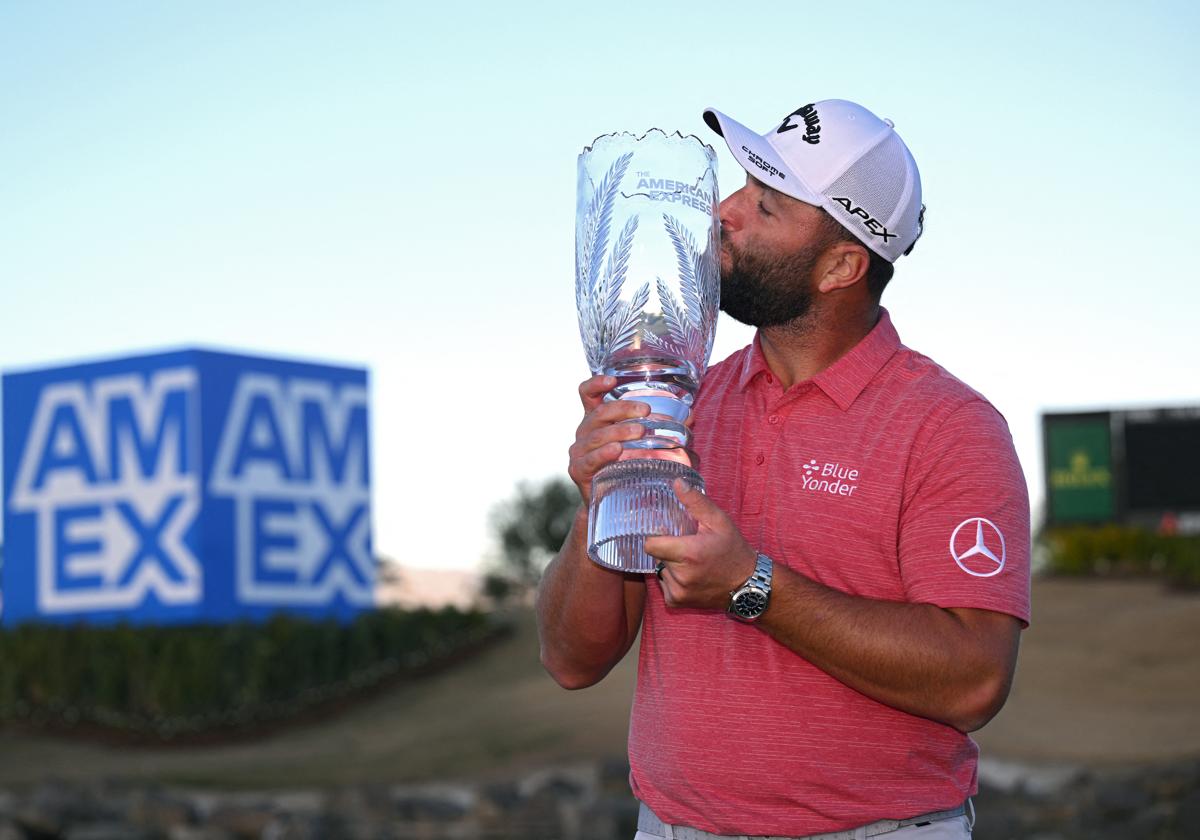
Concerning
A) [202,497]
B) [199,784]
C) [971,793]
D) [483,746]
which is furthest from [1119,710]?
[971,793]

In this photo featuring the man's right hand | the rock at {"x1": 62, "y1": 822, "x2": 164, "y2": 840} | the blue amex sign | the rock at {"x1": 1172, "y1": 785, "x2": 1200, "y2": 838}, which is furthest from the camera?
the blue amex sign

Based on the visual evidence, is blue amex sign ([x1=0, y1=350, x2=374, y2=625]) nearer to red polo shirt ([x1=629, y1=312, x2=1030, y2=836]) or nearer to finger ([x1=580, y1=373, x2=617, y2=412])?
red polo shirt ([x1=629, y1=312, x2=1030, y2=836])

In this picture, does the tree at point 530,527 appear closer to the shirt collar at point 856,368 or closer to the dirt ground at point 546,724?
the dirt ground at point 546,724

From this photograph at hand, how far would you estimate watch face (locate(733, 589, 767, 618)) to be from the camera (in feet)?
8.45

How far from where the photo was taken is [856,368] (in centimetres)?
309

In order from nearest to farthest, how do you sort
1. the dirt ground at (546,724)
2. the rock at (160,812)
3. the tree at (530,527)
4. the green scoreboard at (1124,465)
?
the rock at (160,812) → the dirt ground at (546,724) → the green scoreboard at (1124,465) → the tree at (530,527)

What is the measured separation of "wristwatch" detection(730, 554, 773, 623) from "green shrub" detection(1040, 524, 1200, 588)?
23.6m

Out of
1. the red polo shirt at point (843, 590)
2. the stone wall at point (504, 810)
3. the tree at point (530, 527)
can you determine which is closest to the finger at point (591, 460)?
the red polo shirt at point (843, 590)

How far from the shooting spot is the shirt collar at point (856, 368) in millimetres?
3062

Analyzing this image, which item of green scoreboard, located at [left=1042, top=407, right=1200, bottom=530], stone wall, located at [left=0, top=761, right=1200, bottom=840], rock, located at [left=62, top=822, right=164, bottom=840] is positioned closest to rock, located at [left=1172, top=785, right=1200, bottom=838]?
stone wall, located at [left=0, top=761, right=1200, bottom=840]

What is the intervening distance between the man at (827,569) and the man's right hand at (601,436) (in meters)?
0.01

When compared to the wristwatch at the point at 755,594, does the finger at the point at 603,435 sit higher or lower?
higher

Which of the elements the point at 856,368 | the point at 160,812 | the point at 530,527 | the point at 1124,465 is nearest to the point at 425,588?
the point at 530,527

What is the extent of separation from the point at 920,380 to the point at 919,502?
0.96ft
